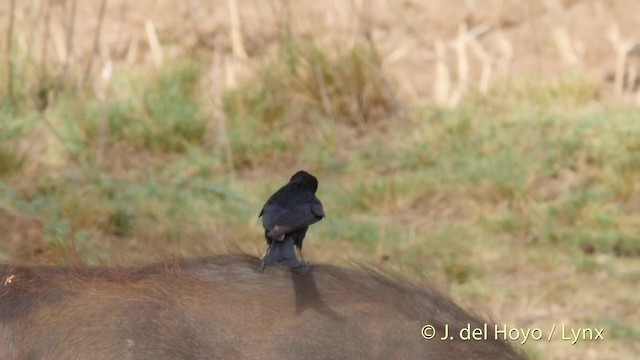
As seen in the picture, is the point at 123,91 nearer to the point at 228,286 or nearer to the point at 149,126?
the point at 149,126

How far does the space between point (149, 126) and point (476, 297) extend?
224 centimetres

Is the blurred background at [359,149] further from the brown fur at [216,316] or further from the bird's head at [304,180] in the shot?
the brown fur at [216,316]

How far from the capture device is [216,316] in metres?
1.93

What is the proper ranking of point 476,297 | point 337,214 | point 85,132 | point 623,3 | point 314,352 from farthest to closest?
1. point 623,3
2. point 85,132
3. point 337,214
4. point 476,297
5. point 314,352

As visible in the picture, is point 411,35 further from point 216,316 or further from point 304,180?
point 216,316

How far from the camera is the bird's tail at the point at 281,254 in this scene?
2031mm

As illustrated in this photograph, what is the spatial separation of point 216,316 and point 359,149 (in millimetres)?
3702

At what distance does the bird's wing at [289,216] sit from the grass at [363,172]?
138 centimetres

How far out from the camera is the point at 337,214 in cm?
480

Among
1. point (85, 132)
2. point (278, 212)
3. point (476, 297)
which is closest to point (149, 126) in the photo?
point (85, 132)

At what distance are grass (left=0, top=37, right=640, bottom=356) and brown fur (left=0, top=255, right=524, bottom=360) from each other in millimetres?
1578

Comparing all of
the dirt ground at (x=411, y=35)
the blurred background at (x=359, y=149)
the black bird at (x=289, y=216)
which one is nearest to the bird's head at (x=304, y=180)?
the black bird at (x=289, y=216)

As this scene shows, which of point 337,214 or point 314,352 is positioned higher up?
point 314,352

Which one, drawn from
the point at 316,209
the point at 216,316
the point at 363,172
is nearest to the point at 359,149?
the point at 363,172
